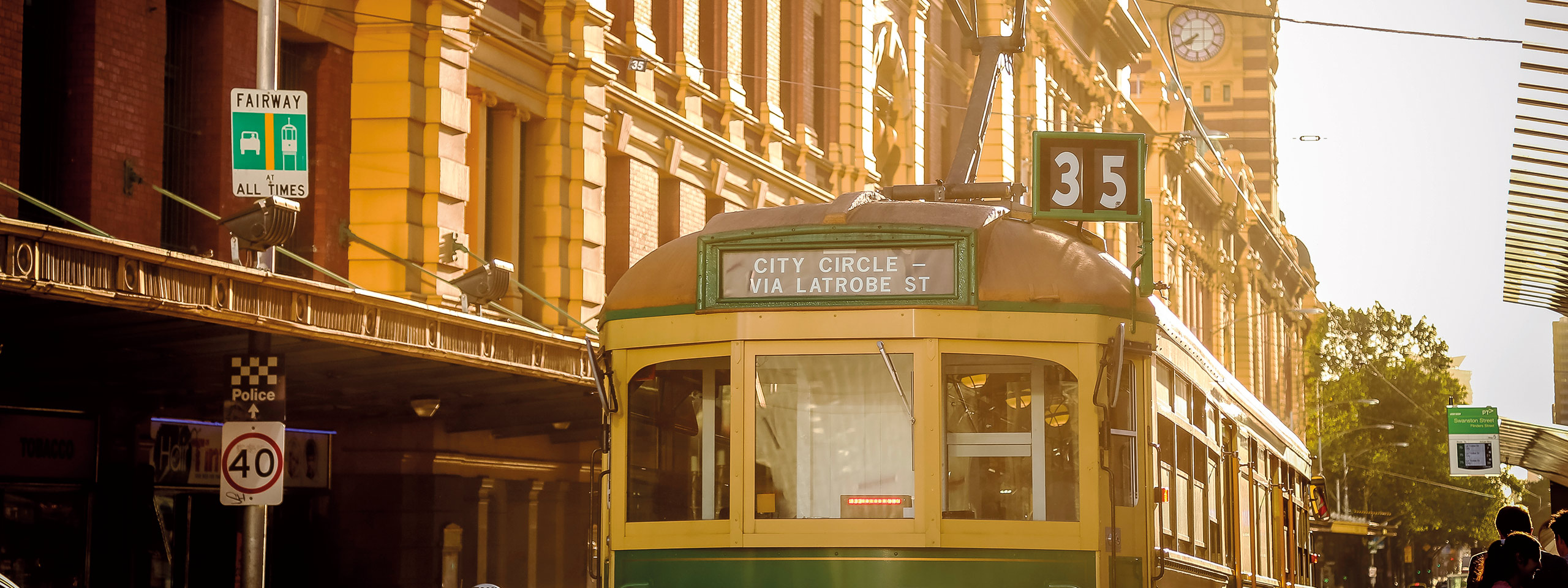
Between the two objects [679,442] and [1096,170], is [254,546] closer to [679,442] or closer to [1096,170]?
[679,442]

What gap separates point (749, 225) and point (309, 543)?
9.12 metres

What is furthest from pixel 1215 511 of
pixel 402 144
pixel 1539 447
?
pixel 1539 447

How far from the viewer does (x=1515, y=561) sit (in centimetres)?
870

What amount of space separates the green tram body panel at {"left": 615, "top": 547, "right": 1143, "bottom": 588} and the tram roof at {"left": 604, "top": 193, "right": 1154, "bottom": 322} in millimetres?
1184

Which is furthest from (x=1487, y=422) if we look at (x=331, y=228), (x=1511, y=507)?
(x=1511, y=507)

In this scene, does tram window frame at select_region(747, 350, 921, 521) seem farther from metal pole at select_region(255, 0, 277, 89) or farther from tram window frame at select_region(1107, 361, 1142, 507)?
metal pole at select_region(255, 0, 277, 89)

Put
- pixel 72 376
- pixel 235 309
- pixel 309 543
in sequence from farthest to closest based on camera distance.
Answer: pixel 309 543 → pixel 72 376 → pixel 235 309

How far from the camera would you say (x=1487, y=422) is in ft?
120

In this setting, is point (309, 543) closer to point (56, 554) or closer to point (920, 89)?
point (56, 554)

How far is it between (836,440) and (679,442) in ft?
3.03

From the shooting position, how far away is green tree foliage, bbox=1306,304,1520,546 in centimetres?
5997

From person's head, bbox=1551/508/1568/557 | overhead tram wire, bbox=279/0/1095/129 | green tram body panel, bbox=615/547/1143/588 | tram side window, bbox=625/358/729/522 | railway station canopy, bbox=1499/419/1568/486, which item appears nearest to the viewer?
person's head, bbox=1551/508/1568/557

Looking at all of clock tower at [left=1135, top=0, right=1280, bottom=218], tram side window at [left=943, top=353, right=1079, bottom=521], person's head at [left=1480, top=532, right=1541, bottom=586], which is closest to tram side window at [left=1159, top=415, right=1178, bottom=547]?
tram side window at [left=943, top=353, right=1079, bottom=521]

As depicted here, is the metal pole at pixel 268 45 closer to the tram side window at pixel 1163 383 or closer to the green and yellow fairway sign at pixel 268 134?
the green and yellow fairway sign at pixel 268 134
